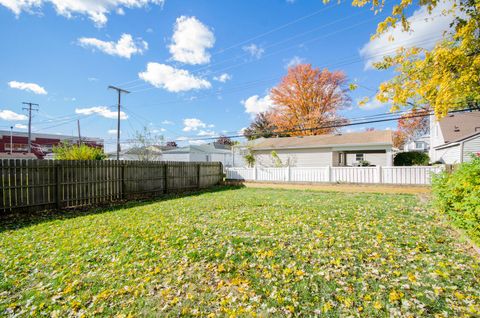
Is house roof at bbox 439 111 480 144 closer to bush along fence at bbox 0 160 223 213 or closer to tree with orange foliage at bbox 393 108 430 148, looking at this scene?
tree with orange foliage at bbox 393 108 430 148

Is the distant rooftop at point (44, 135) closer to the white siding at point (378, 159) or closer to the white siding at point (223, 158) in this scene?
the white siding at point (223, 158)

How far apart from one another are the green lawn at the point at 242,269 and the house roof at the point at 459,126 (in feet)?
56.3

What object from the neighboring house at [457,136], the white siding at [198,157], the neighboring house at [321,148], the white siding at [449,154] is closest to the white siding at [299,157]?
the neighboring house at [321,148]

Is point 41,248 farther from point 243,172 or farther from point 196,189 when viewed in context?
point 243,172

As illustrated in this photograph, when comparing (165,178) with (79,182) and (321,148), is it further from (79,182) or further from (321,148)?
(321,148)

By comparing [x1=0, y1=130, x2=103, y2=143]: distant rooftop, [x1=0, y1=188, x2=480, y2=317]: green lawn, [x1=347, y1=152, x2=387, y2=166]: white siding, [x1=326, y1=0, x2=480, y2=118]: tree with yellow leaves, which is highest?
[x1=0, y1=130, x2=103, y2=143]: distant rooftop

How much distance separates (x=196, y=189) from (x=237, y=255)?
31.8ft

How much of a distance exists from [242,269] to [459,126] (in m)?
23.3

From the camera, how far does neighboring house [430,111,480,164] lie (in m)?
13.7

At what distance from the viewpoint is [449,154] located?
16391 mm

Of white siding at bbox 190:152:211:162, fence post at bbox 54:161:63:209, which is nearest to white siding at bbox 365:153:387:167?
white siding at bbox 190:152:211:162

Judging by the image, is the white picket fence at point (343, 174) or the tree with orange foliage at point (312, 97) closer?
the white picket fence at point (343, 174)

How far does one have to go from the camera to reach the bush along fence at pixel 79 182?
6.61m

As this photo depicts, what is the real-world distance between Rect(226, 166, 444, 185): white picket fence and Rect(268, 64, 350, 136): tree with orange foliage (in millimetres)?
14017
